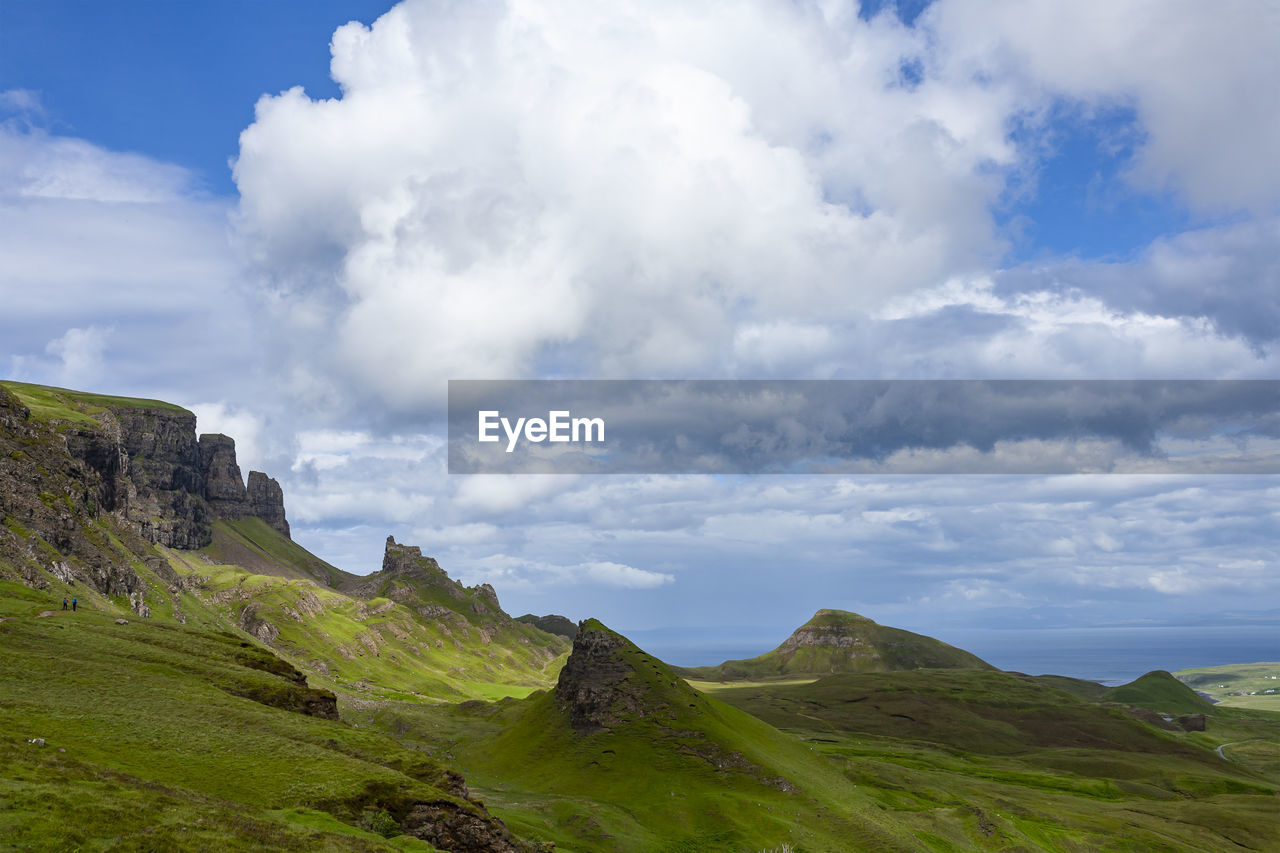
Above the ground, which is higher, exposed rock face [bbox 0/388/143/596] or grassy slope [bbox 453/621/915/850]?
exposed rock face [bbox 0/388/143/596]

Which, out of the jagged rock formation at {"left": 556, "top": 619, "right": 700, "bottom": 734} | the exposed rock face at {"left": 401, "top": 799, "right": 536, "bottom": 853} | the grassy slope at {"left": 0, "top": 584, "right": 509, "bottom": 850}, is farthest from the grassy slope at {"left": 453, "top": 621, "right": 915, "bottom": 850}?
the grassy slope at {"left": 0, "top": 584, "right": 509, "bottom": 850}

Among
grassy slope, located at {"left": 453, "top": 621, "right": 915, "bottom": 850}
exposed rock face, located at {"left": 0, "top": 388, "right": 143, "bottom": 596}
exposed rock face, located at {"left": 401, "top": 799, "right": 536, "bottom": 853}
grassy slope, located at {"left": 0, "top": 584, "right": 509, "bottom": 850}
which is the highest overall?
exposed rock face, located at {"left": 0, "top": 388, "right": 143, "bottom": 596}

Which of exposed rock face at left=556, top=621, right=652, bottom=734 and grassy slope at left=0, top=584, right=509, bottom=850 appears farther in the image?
exposed rock face at left=556, top=621, right=652, bottom=734

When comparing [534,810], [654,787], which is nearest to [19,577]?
[534,810]

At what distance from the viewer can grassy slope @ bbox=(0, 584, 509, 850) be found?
46938 millimetres

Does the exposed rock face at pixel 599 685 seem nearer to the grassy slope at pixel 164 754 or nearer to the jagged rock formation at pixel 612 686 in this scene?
the jagged rock formation at pixel 612 686

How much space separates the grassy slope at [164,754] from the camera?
1848 inches

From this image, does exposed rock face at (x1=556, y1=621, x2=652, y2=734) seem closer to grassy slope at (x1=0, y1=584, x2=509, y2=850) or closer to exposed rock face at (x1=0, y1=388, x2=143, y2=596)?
grassy slope at (x1=0, y1=584, x2=509, y2=850)

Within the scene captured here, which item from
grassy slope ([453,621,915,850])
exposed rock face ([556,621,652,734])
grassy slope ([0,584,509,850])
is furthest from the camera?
exposed rock face ([556,621,652,734])

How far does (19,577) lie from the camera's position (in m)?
114

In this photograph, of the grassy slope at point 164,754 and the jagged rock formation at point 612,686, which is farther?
the jagged rock formation at point 612,686

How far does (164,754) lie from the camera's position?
64375 millimetres

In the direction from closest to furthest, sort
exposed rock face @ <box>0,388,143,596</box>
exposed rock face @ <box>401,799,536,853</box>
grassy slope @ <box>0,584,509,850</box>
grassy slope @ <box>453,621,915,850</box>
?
grassy slope @ <box>0,584,509,850</box>, exposed rock face @ <box>401,799,536,853</box>, grassy slope @ <box>453,621,915,850</box>, exposed rock face @ <box>0,388,143,596</box>

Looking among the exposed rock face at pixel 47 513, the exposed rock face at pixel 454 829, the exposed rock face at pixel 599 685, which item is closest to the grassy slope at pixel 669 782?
the exposed rock face at pixel 599 685
